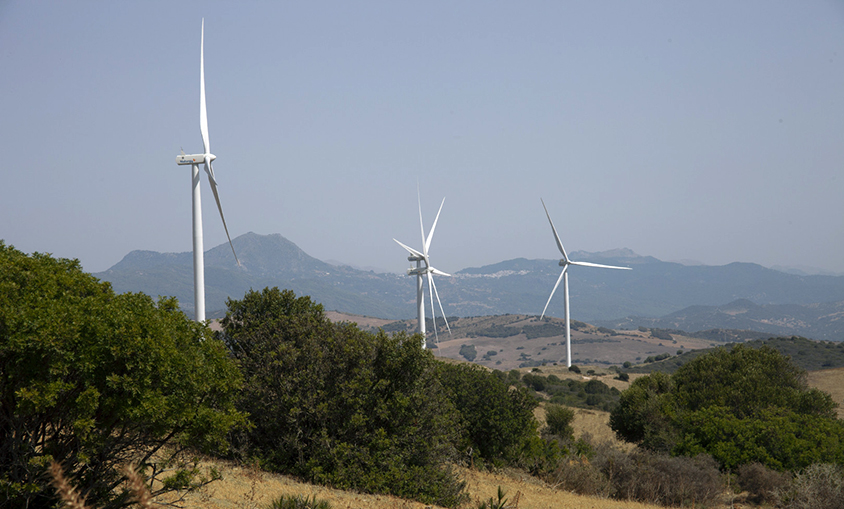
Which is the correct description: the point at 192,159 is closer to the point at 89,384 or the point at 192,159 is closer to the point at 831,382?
the point at 89,384

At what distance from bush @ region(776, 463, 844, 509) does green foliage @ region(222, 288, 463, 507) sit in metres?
10.4

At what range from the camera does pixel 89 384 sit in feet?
29.0

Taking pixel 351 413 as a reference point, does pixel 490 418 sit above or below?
below

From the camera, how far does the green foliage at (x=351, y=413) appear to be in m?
16.3

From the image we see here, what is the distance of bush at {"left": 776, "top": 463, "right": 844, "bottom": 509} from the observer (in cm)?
1758

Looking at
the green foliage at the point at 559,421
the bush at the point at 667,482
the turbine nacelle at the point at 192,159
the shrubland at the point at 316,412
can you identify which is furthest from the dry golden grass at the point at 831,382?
the turbine nacelle at the point at 192,159

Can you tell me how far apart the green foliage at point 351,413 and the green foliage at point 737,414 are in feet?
47.3

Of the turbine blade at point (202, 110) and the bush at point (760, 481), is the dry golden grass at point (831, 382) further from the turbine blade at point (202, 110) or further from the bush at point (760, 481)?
the turbine blade at point (202, 110)

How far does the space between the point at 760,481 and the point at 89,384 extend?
23.6 meters

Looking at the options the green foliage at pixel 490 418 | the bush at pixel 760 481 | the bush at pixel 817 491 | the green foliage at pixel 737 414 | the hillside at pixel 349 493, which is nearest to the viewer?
the hillside at pixel 349 493

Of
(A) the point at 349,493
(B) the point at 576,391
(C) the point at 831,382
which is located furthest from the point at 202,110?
(C) the point at 831,382

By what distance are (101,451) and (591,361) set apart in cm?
18389

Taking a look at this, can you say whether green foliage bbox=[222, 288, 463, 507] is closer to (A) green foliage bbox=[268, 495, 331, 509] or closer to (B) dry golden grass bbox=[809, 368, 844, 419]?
(A) green foliage bbox=[268, 495, 331, 509]

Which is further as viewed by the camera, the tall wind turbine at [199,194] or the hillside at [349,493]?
the tall wind turbine at [199,194]
